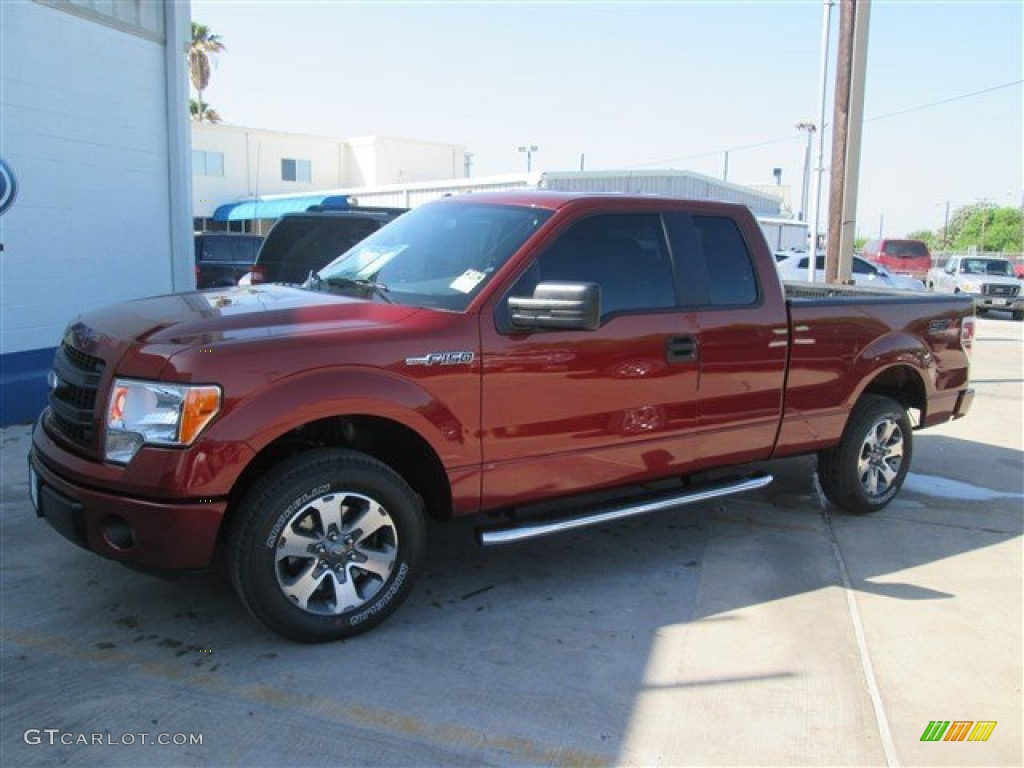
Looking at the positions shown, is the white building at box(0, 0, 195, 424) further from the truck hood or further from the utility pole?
the utility pole

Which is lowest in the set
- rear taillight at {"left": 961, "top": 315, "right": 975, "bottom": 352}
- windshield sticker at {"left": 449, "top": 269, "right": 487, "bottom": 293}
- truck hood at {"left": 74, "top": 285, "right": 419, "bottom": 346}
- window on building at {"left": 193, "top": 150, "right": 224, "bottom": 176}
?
rear taillight at {"left": 961, "top": 315, "right": 975, "bottom": 352}

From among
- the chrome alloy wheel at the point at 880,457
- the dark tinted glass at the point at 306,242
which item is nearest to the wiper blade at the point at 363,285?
the chrome alloy wheel at the point at 880,457

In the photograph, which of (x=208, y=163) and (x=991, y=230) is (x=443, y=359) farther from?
(x=991, y=230)

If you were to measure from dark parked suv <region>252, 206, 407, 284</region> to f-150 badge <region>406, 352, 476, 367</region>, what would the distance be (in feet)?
18.6

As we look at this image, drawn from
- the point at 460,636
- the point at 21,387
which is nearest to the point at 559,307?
the point at 460,636

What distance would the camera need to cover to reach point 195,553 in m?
3.45

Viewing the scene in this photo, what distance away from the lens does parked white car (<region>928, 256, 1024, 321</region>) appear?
25188mm

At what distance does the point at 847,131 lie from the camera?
13.0m

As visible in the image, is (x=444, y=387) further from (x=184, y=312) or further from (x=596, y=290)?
(x=184, y=312)

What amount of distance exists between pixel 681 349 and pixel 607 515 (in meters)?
0.96

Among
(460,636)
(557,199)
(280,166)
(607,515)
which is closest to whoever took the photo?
(460,636)

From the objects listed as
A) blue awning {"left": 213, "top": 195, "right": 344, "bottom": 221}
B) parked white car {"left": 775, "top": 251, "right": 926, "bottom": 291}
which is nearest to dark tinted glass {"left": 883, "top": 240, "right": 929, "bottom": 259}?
parked white car {"left": 775, "top": 251, "right": 926, "bottom": 291}

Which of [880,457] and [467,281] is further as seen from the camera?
[880,457]

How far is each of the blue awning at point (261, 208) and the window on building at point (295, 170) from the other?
4.31 m
